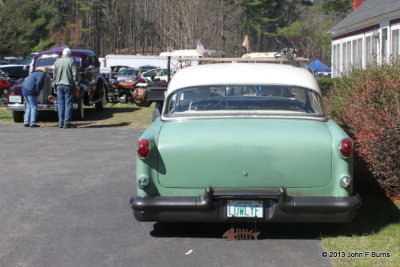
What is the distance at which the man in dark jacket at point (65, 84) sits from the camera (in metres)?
13.8

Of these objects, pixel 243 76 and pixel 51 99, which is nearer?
pixel 243 76

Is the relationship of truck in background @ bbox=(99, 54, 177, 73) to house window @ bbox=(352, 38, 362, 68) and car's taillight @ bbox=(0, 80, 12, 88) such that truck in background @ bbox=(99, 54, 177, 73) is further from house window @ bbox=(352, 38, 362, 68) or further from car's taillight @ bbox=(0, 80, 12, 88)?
car's taillight @ bbox=(0, 80, 12, 88)

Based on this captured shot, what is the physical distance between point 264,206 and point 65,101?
375 inches

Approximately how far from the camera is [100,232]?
5.93 m

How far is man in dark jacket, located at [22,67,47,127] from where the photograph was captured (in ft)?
46.1

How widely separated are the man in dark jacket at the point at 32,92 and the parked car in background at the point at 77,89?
0.47 metres

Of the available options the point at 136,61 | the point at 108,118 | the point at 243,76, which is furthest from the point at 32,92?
the point at 136,61

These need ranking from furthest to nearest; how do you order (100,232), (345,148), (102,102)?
(102,102) < (100,232) < (345,148)

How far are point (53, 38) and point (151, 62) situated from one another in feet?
51.7

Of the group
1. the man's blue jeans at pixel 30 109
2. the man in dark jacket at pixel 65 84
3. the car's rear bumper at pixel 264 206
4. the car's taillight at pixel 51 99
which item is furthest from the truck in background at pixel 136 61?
the car's rear bumper at pixel 264 206

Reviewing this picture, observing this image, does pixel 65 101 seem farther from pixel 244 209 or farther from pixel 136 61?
pixel 136 61

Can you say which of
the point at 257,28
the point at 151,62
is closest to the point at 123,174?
the point at 151,62

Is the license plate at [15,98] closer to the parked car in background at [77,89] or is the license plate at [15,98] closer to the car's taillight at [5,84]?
the parked car in background at [77,89]

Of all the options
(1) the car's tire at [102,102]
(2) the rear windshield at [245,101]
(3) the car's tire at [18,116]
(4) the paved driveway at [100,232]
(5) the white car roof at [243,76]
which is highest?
(5) the white car roof at [243,76]
